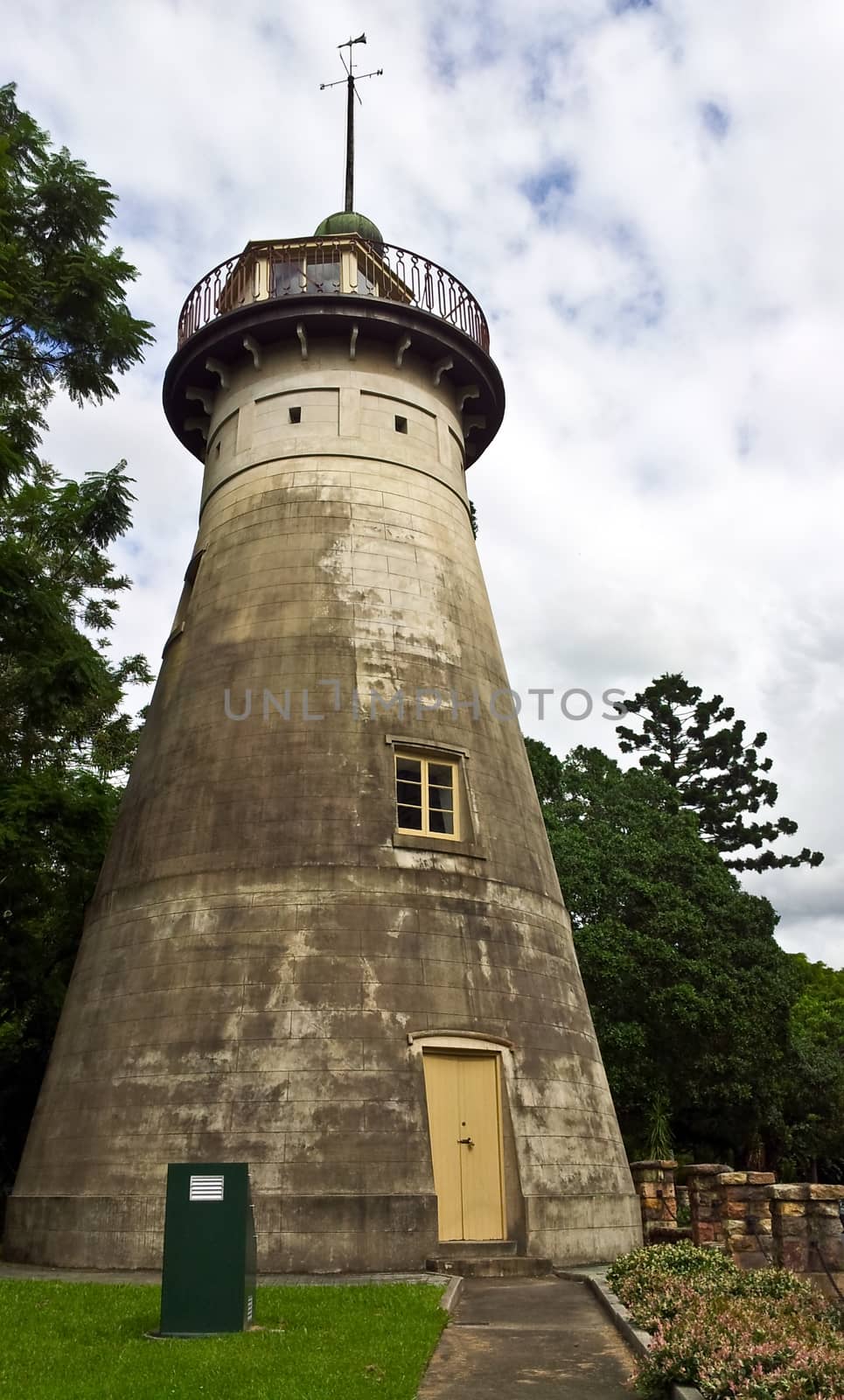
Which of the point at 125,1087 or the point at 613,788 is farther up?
the point at 613,788

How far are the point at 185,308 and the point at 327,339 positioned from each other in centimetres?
344

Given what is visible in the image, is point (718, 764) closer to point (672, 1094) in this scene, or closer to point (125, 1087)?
point (672, 1094)

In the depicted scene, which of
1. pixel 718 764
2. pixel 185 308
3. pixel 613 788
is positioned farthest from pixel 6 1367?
pixel 718 764

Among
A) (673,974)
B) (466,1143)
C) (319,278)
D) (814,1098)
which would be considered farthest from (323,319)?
(814,1098)

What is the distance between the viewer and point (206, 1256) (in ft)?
27.7

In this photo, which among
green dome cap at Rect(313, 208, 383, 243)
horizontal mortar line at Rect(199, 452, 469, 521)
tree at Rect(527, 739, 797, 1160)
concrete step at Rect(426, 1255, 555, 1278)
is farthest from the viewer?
tree at Rect(527, 739, 797, 1160)

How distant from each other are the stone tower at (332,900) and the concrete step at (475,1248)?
191 millimetres

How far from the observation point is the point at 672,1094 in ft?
94.2

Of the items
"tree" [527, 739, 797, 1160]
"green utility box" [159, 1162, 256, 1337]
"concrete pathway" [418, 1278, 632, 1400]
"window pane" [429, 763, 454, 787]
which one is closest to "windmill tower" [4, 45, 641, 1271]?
"window pane" [429, 763, 454, 787]

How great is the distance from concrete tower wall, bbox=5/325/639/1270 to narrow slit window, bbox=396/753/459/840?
0.33 meters

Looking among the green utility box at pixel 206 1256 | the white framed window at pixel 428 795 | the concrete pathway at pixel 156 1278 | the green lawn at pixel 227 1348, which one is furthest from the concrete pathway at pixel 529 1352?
the white framed window at pixel 428 795

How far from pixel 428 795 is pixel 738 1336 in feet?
33.8

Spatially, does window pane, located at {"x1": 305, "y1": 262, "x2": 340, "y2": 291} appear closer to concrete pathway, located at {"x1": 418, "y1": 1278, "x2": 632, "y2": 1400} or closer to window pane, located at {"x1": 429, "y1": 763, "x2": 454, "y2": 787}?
window pane, located at {"x1": 429, "y1": 763, "x2": 454, "y2": 787}

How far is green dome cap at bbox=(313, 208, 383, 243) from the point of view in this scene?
931 inches
